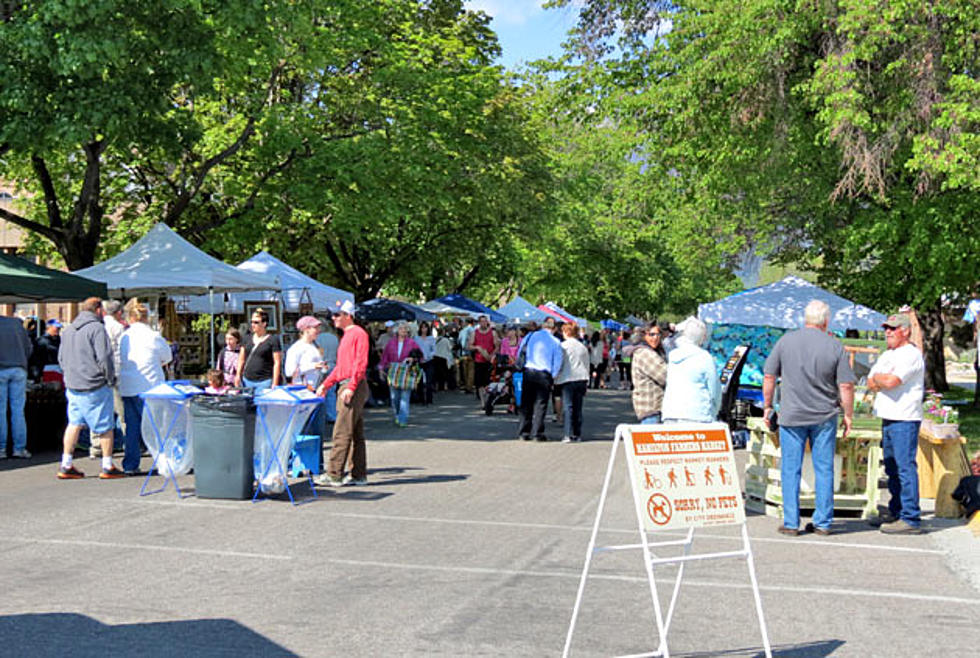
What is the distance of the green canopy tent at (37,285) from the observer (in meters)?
15.0

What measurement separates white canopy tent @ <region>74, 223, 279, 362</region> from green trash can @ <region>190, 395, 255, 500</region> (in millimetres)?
8383

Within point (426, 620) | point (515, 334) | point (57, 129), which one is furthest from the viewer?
point (515, 334)

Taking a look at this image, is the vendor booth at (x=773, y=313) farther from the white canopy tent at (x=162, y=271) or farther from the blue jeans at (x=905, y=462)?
the blue jeans at (x=905, y=462)

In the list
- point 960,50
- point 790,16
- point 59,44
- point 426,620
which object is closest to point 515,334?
point 790,16

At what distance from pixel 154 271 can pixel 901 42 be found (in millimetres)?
13097

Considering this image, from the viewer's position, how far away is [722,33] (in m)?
20.5

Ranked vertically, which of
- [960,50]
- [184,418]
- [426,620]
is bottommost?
[426,620]

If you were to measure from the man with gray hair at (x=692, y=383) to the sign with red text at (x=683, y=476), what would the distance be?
12.8 feet

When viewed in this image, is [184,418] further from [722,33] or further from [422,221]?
[422,221]

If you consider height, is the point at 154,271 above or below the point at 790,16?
below

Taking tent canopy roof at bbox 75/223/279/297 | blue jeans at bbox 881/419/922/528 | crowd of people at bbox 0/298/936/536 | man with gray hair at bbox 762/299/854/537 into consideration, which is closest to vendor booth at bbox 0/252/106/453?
crowd of people at bbox 0/298/936/536

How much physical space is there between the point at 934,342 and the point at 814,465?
19863mm

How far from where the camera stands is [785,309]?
23.8m

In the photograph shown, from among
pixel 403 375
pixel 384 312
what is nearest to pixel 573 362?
pixel 403 375
